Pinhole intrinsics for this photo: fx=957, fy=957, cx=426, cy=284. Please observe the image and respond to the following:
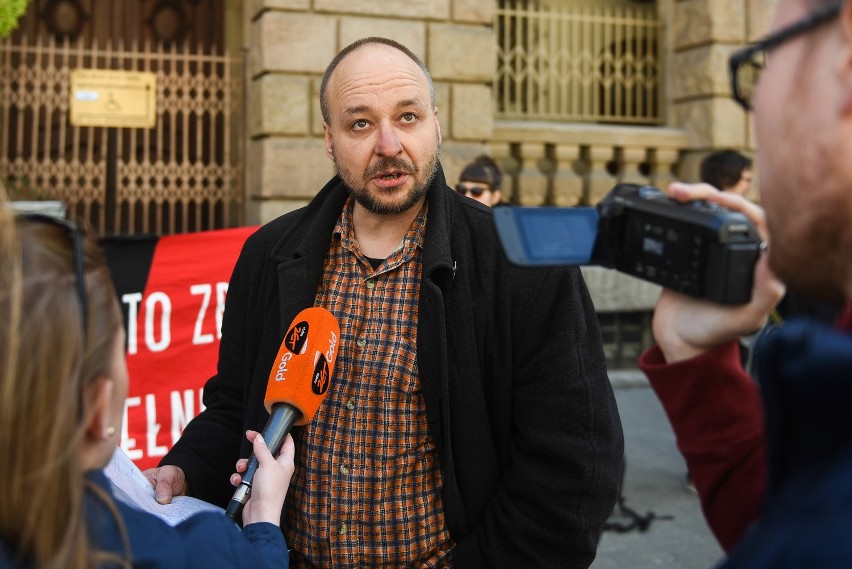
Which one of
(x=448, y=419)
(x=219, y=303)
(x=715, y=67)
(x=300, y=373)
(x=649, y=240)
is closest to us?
(x=649, y=240)

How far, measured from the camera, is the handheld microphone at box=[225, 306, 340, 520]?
2.18 m

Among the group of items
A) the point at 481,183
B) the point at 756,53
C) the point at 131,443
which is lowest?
the point at 131,443

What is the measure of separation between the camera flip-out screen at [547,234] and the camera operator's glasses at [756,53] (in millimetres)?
277

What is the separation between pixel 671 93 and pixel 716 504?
867 centimetres

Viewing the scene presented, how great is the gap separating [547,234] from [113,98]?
280 inches

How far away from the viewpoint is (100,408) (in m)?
1.44

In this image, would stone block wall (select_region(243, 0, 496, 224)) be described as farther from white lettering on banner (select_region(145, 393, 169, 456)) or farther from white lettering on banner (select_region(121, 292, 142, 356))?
white lettering on banner (select_region(145, 393, 169, 456))

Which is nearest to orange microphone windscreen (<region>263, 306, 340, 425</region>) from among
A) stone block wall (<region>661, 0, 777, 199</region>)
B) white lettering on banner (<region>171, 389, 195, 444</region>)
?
white lettering on banner (<region>171, 389, 195, 444</region>)

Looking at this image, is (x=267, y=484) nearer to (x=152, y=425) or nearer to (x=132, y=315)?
(x=152, y=425)

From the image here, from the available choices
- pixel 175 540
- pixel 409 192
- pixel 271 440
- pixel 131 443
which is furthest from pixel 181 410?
pixel 175 540

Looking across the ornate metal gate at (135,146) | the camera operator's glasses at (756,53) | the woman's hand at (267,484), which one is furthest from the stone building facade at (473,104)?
the camera operator's glasses at (756,53)

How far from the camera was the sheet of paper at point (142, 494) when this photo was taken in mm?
2055

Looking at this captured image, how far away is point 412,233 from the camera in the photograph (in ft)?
8.73

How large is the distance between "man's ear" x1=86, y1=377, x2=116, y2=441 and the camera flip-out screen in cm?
64
